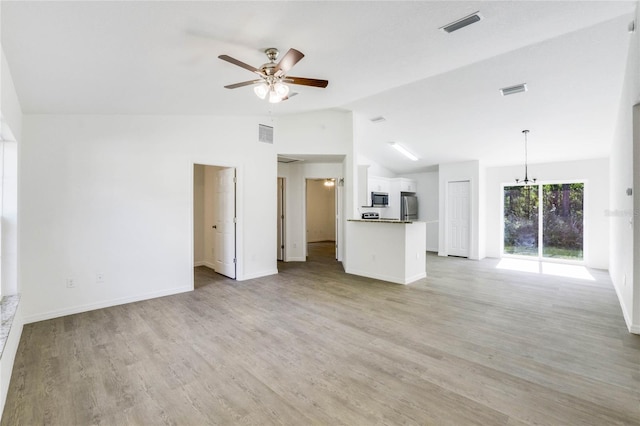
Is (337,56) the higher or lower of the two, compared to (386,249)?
higher

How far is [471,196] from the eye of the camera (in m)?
7.52

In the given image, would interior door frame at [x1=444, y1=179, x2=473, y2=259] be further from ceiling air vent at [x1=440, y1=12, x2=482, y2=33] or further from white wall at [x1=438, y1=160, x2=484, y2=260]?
ceiling air vent at [x1=440, y1=12, x2=482, y2=33]

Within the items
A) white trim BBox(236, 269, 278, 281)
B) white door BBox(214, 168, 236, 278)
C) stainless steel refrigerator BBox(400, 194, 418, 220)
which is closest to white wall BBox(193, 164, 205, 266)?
white door BBox(214, 168, 236, 278)

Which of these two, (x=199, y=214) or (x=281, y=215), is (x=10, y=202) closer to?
(x=199, y=214)

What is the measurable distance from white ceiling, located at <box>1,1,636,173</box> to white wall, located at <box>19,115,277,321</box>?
32cm

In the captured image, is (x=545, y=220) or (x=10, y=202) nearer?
(x=10, y=202)

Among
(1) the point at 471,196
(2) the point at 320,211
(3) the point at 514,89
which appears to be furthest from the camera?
(2) the point at 320,211

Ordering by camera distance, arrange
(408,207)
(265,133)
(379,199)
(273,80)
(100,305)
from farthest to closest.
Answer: (408,207) → (379,199) → (265,133) → (100,305) → (273,80)

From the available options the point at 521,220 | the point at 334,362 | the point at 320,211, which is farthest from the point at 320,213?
the point at 334,362

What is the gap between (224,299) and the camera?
420 centimetres

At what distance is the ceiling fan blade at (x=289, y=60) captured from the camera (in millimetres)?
2352

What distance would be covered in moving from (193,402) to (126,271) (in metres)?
2.76

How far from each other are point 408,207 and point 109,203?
273 inches

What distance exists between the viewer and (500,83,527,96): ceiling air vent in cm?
402
